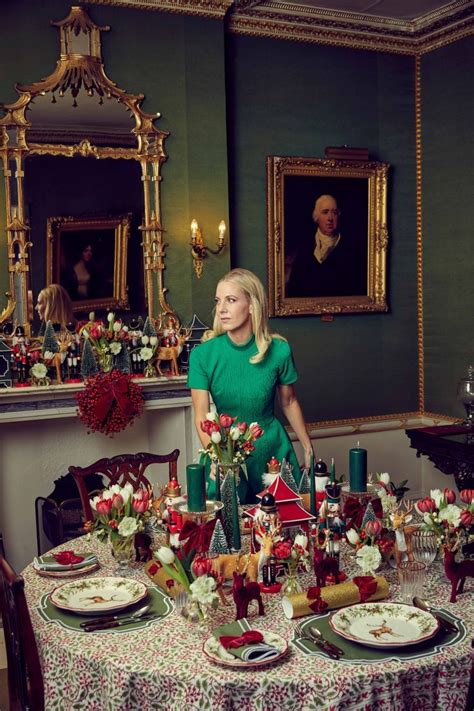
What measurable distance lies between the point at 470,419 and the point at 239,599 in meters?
3.54

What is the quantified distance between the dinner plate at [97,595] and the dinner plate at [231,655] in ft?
1.24

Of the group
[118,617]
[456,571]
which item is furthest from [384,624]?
[118,617]

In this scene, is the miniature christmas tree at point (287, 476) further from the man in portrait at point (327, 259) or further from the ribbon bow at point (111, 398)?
the man in portrait at point (327, 259)

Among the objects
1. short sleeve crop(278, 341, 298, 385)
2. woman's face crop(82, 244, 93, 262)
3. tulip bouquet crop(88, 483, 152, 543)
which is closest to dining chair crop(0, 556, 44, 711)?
tulip bouquet crop(88, 483, 152, 543)

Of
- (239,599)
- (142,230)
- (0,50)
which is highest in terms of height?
(0,50)

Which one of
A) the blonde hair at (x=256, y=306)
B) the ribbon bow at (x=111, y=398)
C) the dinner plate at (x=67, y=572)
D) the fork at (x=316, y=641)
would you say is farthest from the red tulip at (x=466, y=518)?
the ribbon bow at (x=111, y=398)

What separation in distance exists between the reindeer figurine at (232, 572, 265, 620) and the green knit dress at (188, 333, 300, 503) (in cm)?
148

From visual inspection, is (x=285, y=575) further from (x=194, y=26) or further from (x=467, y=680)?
(x=194, y=26)

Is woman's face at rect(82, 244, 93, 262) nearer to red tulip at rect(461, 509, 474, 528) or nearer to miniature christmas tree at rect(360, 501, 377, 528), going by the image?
miniature christmas tree at rect(360, 501, 377, 528)

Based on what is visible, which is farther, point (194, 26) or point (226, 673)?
point (194, 26)

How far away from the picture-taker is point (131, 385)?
5.19 metres

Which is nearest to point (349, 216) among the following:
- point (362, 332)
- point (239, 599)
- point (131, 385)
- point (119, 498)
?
point (362, 332)

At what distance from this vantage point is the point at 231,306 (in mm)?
3803

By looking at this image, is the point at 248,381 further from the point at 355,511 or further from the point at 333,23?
the point at 333,23
